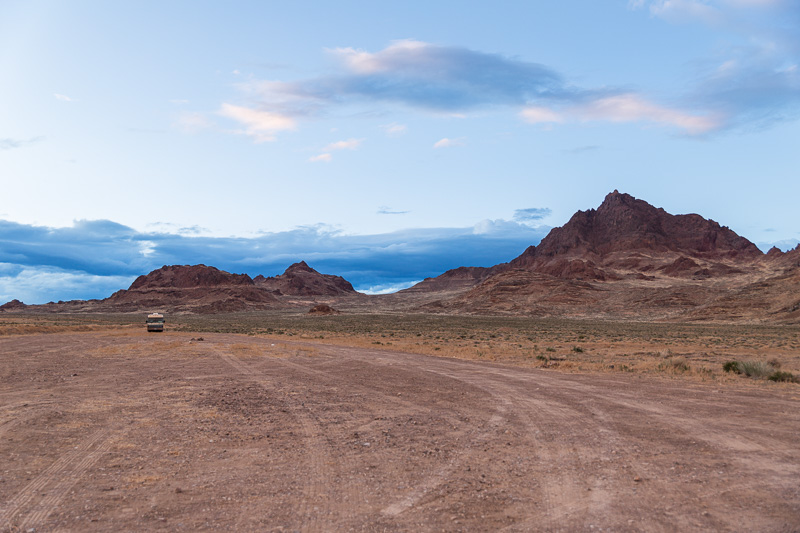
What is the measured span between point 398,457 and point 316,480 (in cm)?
176

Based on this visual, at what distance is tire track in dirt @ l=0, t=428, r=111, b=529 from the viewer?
684 centimetres

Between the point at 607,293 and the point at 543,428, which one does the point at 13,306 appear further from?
the point at 543,428

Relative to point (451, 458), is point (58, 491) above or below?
above

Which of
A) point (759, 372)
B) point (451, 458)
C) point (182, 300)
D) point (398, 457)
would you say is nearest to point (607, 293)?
point (759, 372)

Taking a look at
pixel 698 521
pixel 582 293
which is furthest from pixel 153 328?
pixel 582 293

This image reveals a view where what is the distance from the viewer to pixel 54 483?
26.2 feet

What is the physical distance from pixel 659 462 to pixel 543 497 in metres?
2.89

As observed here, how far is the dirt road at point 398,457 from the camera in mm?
6820

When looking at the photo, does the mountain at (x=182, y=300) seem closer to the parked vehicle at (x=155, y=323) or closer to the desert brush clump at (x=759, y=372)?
the parked vehicle at (x=155, y=323)

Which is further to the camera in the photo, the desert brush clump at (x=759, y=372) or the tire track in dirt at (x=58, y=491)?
the desert brush clump at (x=759, y=372)

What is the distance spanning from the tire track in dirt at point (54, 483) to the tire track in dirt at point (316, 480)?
325 centimetres

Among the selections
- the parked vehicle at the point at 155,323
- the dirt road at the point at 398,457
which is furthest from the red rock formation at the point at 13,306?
the dirt road at the point at 398,457

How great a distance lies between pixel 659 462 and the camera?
911cm

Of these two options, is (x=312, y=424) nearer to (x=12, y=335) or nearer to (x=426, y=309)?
(x=12, y=335)
